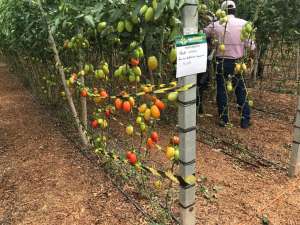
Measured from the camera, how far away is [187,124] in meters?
1.96

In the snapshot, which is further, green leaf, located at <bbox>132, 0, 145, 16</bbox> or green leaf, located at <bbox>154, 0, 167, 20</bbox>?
green leaf, located at <bbox>132, 0, 145, 16</bbox>

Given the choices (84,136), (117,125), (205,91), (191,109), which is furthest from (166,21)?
(205,91)

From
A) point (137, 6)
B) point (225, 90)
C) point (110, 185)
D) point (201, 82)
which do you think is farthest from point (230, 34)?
point (137, 6)

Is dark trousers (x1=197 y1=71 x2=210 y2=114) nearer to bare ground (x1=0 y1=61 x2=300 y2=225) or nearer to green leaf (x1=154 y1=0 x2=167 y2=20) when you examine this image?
bare ground (x1=0 y1=61 x2=300 y2=225)

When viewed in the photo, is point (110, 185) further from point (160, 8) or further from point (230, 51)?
point (230, 51)

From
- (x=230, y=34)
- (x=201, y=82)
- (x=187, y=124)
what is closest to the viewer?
(x=187, y=124)

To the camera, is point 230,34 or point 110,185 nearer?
point 110,185

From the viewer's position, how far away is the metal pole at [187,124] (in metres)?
1.76

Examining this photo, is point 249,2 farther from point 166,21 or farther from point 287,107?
point 166,21

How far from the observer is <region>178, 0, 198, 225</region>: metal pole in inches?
69.5

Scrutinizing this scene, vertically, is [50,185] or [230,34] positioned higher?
[230,34]

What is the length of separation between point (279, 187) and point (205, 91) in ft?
8.28

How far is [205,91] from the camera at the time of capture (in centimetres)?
548

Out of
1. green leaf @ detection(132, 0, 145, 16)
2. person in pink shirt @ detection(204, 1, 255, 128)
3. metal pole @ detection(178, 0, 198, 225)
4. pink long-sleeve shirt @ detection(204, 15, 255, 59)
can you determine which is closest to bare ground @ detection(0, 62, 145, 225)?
metal pole @ detection(178, 0, 198, 225)
